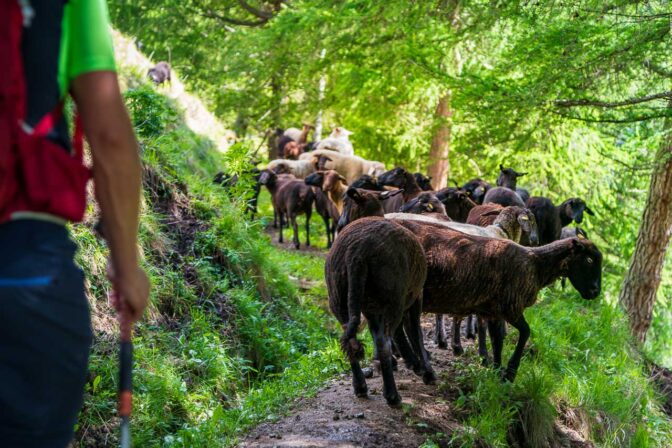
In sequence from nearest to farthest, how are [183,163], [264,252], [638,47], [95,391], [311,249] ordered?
[95,391]
[638,47]
[264,252]
[183,163]
[311,249]

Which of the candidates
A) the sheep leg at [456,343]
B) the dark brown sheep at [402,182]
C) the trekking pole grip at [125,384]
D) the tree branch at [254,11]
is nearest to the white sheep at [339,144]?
the tree branch at [254,11]

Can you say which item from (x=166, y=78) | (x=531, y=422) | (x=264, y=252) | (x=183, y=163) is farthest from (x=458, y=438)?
(x=166, y=78)

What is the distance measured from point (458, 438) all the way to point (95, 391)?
2.98m

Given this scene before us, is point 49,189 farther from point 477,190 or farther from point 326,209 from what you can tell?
point 326,209

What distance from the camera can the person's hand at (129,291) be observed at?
2.42 meters

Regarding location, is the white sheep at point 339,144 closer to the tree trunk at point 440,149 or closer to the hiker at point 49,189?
the tree trunk at point 440,149

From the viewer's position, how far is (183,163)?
14180mm

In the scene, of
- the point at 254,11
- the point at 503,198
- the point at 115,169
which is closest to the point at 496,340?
the point at 503,198

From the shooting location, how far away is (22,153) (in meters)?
2.12

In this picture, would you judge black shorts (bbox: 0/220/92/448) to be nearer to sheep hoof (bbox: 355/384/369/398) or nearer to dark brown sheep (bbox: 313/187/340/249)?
sheep hoof (bbox: 355/384/369/398)

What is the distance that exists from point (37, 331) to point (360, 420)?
4.62 metres

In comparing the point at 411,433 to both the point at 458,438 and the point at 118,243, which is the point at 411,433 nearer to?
the point at 458,438

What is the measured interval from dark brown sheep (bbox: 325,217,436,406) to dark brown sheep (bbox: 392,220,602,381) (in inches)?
44.9

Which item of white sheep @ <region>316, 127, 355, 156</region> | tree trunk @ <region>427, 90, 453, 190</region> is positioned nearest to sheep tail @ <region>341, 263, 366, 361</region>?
tree trunk @ <region>427, 90, 453, 190</region>
